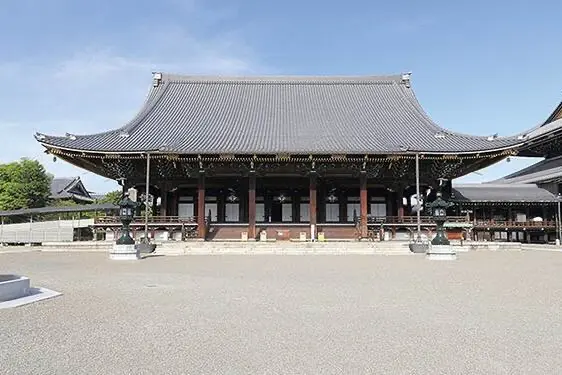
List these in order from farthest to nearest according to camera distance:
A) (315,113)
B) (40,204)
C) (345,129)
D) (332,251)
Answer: (40,204) → (315,113) → (345,129) → (332,251)

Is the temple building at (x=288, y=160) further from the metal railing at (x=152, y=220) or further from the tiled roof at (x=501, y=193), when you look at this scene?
the tiled roof at (x=501, y=193)

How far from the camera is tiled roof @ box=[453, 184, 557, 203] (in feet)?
Result: 98.1

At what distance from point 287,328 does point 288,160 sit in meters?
18.9

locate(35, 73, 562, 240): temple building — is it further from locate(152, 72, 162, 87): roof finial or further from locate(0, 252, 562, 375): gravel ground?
locate(0, 252, 562, 375): gravel ground

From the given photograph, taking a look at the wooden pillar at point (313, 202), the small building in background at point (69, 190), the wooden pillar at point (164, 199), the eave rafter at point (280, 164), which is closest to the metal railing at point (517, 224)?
the eave rafter at point (280, 164)

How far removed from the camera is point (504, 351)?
4625 millimetres

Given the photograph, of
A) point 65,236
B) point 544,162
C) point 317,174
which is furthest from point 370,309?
point 544,162

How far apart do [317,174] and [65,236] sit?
17080 mm

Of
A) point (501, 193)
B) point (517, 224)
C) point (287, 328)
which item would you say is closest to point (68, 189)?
point (501, 193)

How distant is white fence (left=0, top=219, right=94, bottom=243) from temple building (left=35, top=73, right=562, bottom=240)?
5.42m

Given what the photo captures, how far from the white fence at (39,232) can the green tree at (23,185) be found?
7400 millimetres

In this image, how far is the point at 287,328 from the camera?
557 centimetres

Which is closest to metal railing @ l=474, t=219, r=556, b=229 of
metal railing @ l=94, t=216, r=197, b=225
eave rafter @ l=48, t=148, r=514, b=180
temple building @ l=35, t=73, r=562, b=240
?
temple building @ l=35, t=73, r=562, b=240

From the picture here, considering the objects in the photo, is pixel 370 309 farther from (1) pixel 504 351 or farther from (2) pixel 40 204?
(2) pixel 40 204
